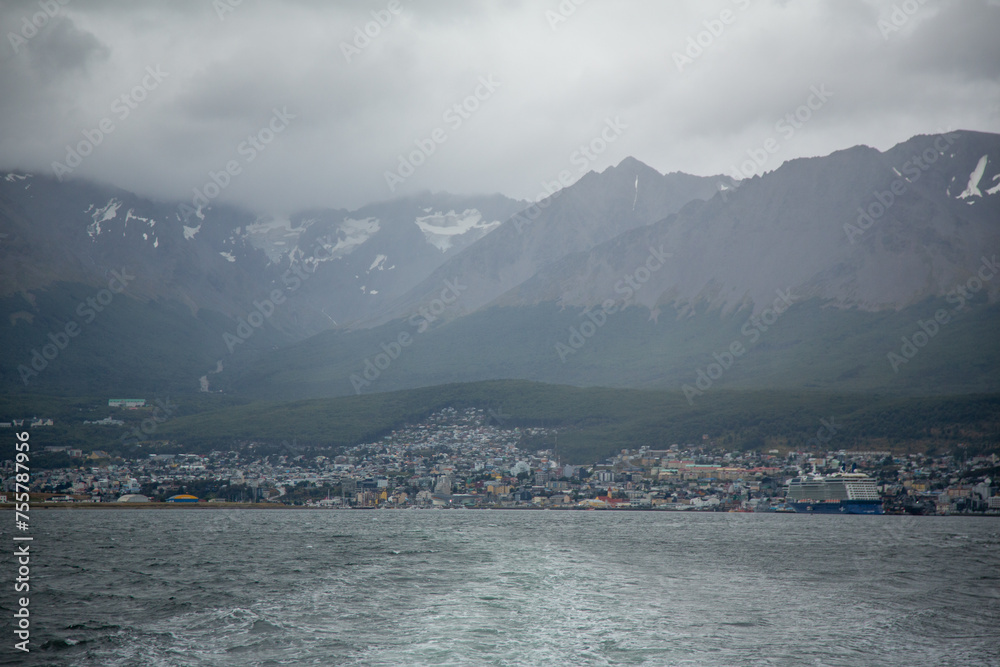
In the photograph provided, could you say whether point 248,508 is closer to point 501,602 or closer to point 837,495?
point 837,495

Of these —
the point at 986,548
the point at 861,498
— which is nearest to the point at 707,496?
the point at 861,498

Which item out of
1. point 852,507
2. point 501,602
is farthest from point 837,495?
point 501,602

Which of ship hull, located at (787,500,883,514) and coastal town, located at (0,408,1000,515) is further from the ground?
coastal town, located at (0,408,1000,515)

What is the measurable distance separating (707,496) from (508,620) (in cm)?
14159

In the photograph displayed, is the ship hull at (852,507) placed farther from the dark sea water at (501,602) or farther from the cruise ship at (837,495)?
the dark sea water at (501,602)

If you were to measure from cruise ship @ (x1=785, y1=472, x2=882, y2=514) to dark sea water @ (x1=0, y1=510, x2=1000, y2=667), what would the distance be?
81.2 meters

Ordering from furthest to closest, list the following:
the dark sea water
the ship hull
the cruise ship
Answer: the cruise ship < the ship hull < the dark sea water

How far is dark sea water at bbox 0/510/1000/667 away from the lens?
34.4 meters

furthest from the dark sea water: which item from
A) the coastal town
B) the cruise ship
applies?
the coastal town

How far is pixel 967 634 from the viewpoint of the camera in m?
39.1

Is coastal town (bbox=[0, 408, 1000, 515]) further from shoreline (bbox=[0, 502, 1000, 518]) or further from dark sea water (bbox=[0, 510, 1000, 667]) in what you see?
dark sea water (bbox=[0, 510, 1000, 667])

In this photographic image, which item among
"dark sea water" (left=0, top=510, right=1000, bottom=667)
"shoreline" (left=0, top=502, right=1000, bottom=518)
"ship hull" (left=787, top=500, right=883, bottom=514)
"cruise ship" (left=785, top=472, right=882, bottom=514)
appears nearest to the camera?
"dark sea water" (left=0, top=510, right=1000, bottom=667)

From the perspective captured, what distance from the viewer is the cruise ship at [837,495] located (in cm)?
16525

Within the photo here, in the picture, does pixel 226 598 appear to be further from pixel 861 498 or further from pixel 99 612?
pixel 861 498
